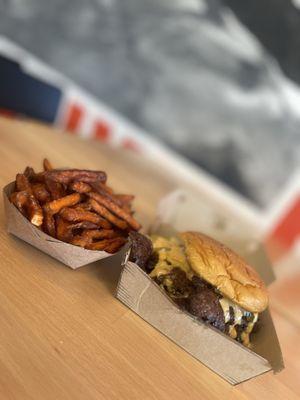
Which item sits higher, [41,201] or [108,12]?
[108,12]

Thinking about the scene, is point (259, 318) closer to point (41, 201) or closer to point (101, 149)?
point (41, 201)

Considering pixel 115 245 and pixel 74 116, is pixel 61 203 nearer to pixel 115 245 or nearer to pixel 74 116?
pixel 115 245

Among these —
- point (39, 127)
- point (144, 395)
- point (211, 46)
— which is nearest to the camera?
point (144, 395)

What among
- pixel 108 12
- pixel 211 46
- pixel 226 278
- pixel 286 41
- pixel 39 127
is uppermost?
pixel 286 41

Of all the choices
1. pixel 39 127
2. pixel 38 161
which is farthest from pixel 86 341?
pixel 39 127

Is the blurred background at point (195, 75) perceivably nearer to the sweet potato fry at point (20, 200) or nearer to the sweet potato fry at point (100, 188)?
the sweet potato fry at point (100, 188)

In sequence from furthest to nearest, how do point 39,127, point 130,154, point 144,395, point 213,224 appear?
1. point 130,154
2. point 39,127
3. point 213,224
4. point 144,395

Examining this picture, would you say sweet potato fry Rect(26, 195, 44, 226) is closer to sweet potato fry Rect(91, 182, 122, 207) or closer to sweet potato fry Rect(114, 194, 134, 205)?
sweet potato fry Rect(91, 182, 122, 207)
